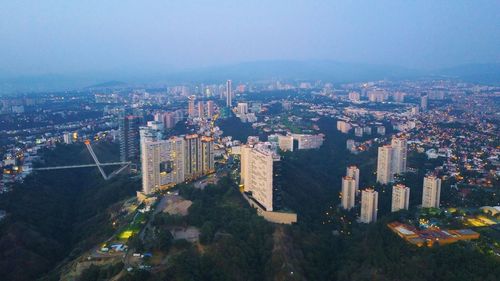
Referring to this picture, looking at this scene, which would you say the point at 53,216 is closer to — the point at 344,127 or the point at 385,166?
the point at 385,166

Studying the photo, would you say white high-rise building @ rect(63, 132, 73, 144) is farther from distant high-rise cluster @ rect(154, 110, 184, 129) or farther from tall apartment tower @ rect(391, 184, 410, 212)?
tall apartment tower @ rect(391, 184, 410, 212)

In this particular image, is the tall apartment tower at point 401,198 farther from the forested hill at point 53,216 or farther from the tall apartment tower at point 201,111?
the tall apartment tower at point 201,111

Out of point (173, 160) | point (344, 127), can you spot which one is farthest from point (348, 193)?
point (344, 127)

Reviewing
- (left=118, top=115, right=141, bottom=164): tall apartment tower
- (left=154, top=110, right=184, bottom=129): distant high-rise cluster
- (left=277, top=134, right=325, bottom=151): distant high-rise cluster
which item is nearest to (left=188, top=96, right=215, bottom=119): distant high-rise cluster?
(left=154, top=110, right=184, bottom=129): distant high-rise cluster

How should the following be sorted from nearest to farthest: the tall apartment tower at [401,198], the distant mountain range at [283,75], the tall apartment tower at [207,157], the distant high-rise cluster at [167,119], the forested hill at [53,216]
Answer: the forested hill at [53,216], the tall apartment tower at [401,198], the tall apartment tower at [207,157], the distant high-rise cluster at [167,119], the distant mountain range at [283,75]

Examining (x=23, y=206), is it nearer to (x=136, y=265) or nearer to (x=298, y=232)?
(x=136, y=265)

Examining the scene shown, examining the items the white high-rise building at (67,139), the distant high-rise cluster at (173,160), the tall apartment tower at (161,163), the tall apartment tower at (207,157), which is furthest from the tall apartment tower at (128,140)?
the tall apartment tower at (161,163)
